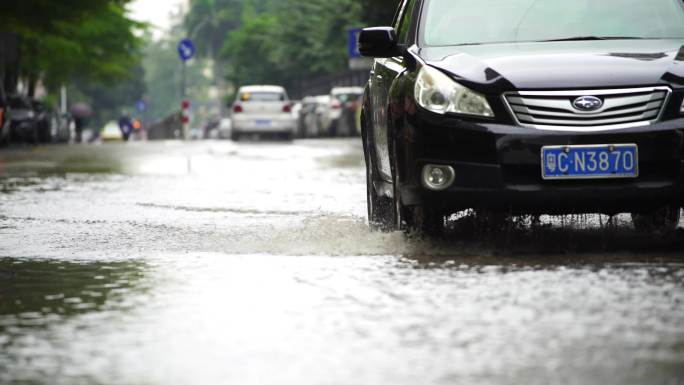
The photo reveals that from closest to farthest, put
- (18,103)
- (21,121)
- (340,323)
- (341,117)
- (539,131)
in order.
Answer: (340,323), (539,131), (21,121), (18,103), (341,117)

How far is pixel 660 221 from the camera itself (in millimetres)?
9586

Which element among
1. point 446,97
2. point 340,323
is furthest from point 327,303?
point 446,97

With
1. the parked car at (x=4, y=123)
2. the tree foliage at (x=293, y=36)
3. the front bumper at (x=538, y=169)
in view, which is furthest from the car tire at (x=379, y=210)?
the tree foliage at (x=293, y=36)

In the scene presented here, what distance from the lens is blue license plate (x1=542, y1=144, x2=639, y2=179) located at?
25.8 feet

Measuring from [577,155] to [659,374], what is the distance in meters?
3.27

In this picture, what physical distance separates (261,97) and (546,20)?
32.7 m

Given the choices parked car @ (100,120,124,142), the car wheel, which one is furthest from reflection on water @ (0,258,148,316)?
parked car @ (100,120,124,142)

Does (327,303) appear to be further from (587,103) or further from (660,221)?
(660,221)

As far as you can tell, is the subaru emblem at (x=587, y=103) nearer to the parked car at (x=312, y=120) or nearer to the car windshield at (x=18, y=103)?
the car windshield at (x=18, y=103)

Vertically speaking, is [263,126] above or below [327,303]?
above

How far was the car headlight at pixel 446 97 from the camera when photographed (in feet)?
26.2

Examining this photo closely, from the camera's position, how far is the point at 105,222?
432 inches

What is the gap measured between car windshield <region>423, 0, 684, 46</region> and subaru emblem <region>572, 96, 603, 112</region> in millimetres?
1047

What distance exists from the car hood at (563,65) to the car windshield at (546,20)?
310 millimetres
